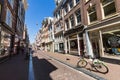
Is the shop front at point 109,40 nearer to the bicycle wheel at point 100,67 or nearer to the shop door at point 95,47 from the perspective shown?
the shop door at point 95,47

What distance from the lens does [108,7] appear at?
1050cm

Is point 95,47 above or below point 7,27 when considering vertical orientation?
below

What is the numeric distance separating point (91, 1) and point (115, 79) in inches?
400

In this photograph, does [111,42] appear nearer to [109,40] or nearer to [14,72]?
[109,40]

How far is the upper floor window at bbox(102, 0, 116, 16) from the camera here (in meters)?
9.97

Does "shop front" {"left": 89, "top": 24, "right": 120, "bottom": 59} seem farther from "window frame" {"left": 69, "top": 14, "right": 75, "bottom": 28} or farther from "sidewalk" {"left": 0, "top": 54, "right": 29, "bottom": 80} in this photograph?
"sidewalk" {"left": 0, "top": 54, "right": 29, "bottom": 80}

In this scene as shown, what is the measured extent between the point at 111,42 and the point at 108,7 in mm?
3599

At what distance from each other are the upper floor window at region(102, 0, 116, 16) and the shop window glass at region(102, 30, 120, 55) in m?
2.11

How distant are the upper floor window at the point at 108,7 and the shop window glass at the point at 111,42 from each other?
6.94ft

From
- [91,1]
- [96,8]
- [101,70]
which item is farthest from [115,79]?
[91,1]

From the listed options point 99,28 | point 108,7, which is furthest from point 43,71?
point 108,7

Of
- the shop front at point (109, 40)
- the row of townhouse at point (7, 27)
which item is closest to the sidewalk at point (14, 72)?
the row of townhouse at point (7, 27)

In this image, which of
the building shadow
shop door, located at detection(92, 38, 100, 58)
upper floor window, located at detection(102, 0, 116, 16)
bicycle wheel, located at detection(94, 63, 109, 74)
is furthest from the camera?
shop door, located at detection(92, 38, 100, 58)

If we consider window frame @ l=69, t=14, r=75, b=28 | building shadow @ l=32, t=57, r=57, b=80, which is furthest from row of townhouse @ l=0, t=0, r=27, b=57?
window frame @ l=69, t=14, r=75, b=28
